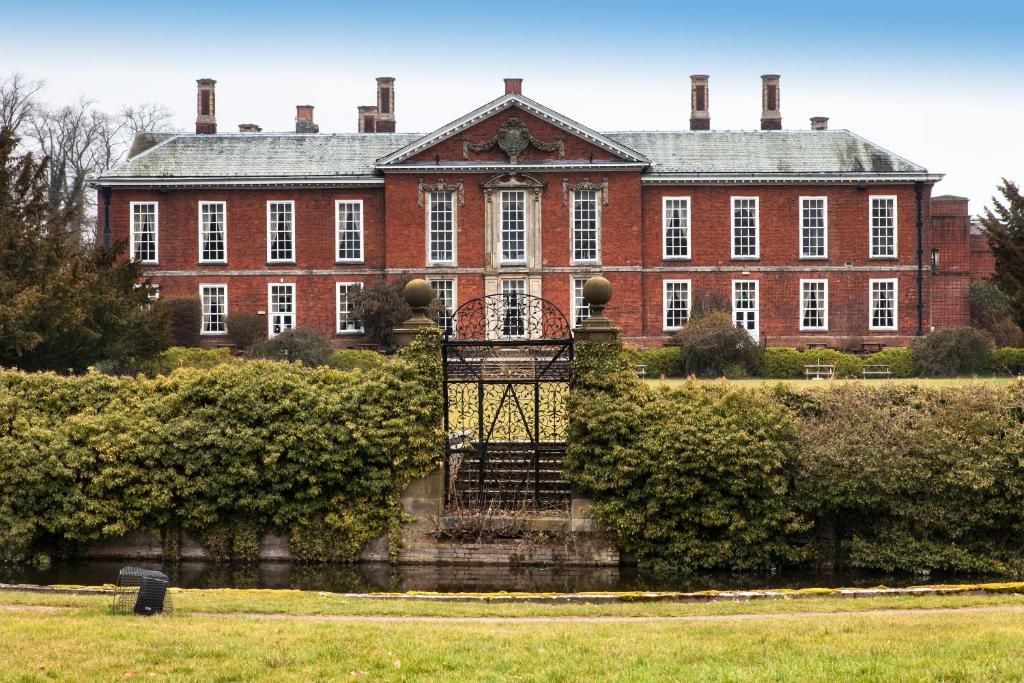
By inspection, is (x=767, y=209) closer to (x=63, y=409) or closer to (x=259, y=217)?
(x=259, y=217)

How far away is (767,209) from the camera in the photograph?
1853 inches

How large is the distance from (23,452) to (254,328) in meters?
27.3

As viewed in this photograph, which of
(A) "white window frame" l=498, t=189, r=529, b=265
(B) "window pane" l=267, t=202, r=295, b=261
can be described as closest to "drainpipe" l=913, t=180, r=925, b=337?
(A) "white window frame" l=498, t=189, r=529, b=265

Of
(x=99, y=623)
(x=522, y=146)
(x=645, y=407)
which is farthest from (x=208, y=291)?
(x=99, y=623)

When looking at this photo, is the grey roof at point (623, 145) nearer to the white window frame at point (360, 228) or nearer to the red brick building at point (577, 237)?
the red brick building at point (577, 237)

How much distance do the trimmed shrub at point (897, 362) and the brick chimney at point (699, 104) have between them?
1310 centimetres

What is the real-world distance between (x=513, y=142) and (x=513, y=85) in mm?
2902

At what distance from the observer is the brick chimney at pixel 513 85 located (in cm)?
4712

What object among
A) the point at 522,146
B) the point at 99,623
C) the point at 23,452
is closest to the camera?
the point at 99,623

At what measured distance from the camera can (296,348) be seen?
4066 cm

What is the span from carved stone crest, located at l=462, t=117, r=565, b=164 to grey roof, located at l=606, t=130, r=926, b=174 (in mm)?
3768

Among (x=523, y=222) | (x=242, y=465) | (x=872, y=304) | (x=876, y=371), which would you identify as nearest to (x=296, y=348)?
(x=523, y=222)

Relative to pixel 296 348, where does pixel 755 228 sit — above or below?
above

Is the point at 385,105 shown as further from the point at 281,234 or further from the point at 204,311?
the point at 204,311
